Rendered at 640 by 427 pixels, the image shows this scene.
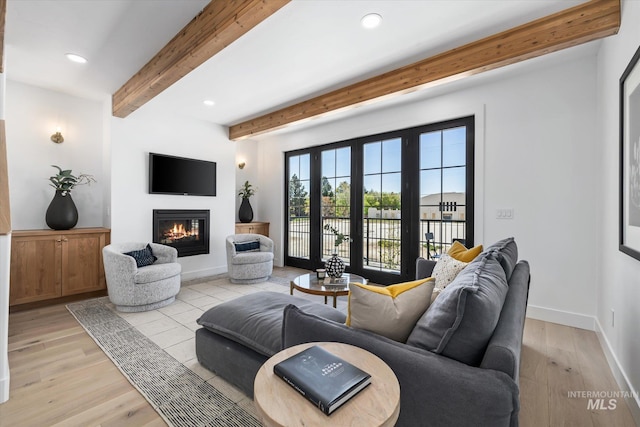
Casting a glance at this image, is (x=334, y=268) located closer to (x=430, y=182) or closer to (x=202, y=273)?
(x=430, y=182)

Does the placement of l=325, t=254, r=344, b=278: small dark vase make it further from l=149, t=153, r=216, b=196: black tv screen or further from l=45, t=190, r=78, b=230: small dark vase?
l=45, t=190, r=78, b=230: small dark vase

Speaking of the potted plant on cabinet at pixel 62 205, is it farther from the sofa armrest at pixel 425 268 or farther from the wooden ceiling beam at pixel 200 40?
the sofa armrest at pixel 425 268

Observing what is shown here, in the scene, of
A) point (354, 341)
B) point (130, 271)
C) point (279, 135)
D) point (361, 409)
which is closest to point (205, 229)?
point (130, 271)

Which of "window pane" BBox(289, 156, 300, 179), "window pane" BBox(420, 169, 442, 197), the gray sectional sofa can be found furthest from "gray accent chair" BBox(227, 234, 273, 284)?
the gray sectional sofa

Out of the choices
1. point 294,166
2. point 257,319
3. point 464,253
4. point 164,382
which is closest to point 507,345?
point 257,319

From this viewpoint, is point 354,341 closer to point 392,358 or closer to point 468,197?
point 392,358

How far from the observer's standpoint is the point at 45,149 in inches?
150

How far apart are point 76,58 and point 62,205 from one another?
177cm

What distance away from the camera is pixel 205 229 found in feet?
16.5

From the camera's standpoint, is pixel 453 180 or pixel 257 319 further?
pixel 453 180

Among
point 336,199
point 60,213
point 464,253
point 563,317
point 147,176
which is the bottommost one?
point 563,317

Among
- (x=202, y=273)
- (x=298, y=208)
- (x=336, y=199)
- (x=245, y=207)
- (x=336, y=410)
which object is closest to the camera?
(x=336, y=410)

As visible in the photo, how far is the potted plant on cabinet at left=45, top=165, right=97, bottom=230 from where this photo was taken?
359cm

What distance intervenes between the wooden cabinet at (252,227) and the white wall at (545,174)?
12.9ft
